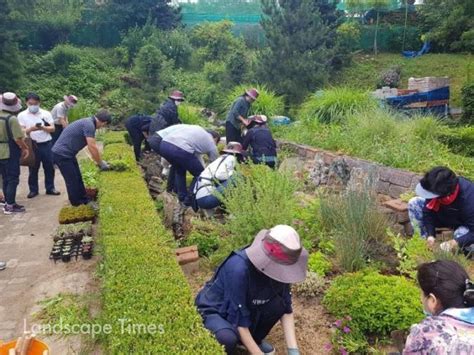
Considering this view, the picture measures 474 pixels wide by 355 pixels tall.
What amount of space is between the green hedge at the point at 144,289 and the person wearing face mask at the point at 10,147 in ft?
6.70

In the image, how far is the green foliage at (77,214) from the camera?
538 centimetres

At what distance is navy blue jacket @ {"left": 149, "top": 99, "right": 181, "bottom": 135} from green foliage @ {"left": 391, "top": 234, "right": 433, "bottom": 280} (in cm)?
446

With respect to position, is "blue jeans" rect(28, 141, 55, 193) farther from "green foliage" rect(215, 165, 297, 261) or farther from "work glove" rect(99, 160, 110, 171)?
"green foliage" rect(215, 165, 297, 261)

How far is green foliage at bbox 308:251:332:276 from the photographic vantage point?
148 inches

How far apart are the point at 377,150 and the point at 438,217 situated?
2706mm

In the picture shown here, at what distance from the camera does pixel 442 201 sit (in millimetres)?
3939

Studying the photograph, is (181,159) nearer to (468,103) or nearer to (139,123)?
(139,123)

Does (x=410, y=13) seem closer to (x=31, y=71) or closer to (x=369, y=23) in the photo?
(x=369, y=23)

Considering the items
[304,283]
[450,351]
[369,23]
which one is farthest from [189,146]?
[369,23]

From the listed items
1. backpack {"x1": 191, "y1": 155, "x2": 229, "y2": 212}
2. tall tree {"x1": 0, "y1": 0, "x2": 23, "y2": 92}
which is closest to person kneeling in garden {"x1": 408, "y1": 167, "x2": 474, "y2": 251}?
backpack {"x1": 191, "y1": 155, "x2": 229, "y2": 212}

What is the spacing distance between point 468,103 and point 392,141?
16.0ft

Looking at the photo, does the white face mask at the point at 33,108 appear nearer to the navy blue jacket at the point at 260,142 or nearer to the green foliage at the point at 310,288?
the navy blue jacket at the point at 260,142

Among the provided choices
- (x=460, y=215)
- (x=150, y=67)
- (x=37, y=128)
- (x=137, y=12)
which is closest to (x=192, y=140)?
(x=37, y=128)

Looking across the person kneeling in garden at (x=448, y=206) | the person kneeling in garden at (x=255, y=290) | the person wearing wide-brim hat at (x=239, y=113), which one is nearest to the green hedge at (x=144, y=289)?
the person kneeling in garden at (x=255, y=290)
